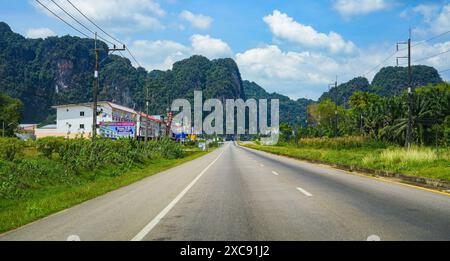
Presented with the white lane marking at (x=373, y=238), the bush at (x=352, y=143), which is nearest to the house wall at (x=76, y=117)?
the bush at (x=352, y=143)

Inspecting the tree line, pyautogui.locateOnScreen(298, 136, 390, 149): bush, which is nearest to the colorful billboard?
pyautogui.locateOnScreen(298, 136, 390, 149): bush

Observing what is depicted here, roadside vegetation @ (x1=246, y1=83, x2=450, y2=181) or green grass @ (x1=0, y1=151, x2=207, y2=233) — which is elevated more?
roadside vegetation @ (x1=246, y1=83, x2=450, y2=181)

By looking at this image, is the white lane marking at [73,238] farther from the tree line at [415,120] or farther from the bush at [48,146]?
the tree line at [415,120]

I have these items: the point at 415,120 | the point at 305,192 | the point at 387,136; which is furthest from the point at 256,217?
the point at 387,136

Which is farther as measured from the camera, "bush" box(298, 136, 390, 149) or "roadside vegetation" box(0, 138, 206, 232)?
"bush" box(298, 136, 390, 149)

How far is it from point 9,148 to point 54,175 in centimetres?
353

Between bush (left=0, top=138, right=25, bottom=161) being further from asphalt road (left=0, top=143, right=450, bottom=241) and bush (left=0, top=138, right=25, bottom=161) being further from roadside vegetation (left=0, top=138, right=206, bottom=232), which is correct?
asphalt road (left=0, top=143, right=450, bottom=241)

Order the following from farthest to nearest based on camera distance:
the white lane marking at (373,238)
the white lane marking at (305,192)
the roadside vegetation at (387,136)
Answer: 1. the roadside vegetation at (387,136)
2. the white lane marking at (305,192)
3. the white lane marking at (373,238)

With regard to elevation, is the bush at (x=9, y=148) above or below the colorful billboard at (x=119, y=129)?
below

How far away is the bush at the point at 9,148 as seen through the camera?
65.8 ft

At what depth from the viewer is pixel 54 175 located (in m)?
18.4

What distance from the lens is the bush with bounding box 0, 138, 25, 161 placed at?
20070mm
